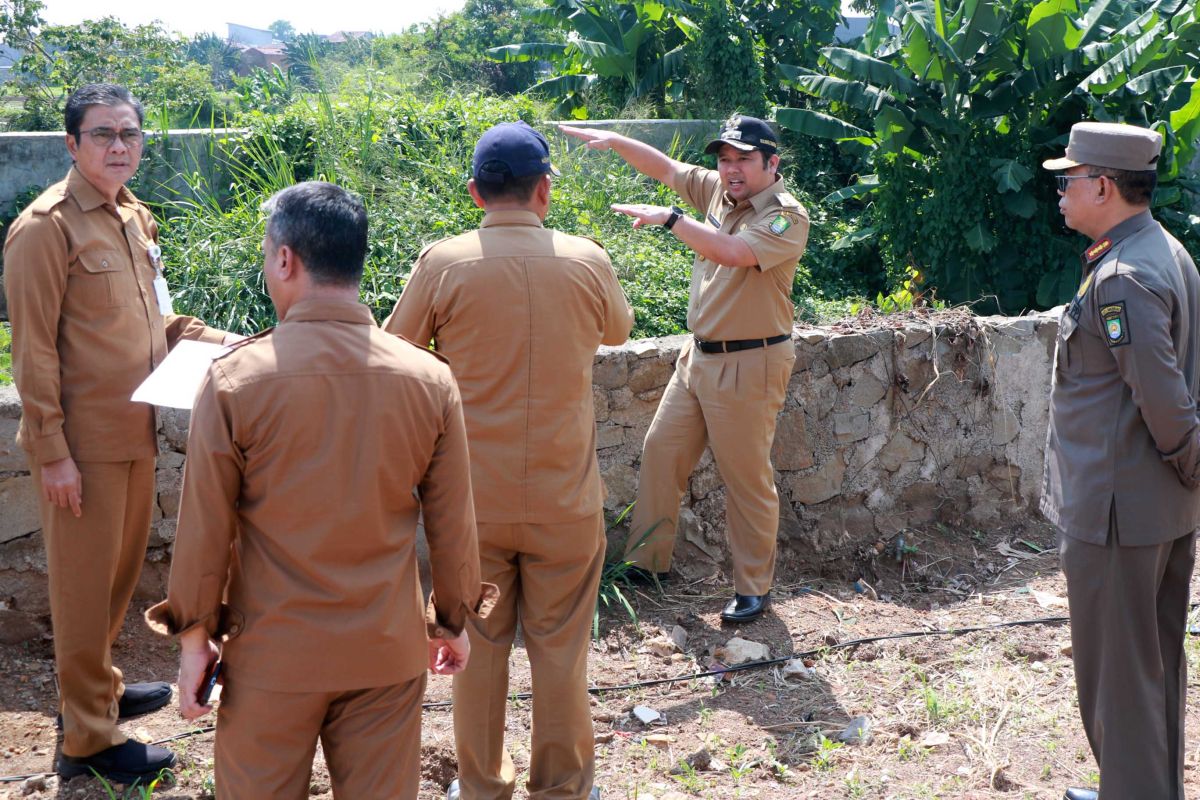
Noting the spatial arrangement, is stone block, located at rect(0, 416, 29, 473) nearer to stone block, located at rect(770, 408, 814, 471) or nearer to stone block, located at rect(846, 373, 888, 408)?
stone block, located at rect(770, 408, 814, 471)

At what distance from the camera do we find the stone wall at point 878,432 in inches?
216

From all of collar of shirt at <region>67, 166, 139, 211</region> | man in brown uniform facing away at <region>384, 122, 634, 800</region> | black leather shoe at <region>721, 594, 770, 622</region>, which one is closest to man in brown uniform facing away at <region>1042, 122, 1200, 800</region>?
man in brown uniform facing away at <region>384, 122, 634, 800</region>

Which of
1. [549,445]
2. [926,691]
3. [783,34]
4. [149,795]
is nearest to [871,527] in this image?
[926,691]

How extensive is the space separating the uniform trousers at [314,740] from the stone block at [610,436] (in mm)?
2978

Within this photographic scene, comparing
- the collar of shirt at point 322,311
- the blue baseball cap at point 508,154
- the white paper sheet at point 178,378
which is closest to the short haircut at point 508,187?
the blue baseball cap at point 508,154

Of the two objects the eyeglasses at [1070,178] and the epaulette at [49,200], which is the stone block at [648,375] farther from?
the epaulette at [49,200]

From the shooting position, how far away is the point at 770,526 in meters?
5.09

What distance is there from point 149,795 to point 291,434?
185 cm

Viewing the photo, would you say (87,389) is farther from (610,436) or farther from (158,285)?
(610,436)

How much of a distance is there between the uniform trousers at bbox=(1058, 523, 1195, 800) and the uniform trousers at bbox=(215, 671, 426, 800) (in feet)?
6.57

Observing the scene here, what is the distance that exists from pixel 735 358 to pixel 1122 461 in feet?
6.50

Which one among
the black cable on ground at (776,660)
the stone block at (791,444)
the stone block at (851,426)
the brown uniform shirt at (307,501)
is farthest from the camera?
the stone block at (851,426)

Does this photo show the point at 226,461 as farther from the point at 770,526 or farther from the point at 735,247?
the point at 770,526

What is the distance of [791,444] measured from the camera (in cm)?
585
